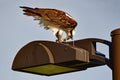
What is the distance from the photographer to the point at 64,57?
2.55 m

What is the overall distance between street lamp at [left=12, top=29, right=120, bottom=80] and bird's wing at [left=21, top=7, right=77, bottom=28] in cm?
14

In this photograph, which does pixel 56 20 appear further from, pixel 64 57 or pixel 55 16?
pixel 64 57

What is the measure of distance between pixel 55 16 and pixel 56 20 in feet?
0.12

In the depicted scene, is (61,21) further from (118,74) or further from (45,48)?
(118,74)

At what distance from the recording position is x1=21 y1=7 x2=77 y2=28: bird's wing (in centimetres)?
279

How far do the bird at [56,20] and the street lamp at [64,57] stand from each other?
0.12m

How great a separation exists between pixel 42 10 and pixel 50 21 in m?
0.10

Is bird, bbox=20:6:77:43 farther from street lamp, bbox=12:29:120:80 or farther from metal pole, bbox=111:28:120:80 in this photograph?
metal pole, bbox=111:28:120:80

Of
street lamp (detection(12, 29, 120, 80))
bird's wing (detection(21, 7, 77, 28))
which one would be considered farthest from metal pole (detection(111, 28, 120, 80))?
bird's wing (detection(21, 7, 77, 28))

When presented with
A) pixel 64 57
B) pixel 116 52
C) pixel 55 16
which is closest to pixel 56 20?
pixel 55 16

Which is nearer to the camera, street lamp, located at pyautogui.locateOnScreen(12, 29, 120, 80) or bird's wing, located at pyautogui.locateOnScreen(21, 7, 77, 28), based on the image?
street lamp, located at pyautogui.locateOnScreen(12, 29, 120, 80)

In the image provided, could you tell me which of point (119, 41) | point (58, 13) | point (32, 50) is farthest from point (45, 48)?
point (119, 41)

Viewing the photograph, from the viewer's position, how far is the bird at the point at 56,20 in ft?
9.20

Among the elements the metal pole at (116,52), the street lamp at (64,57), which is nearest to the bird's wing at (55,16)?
the street lamp at (64,57)
